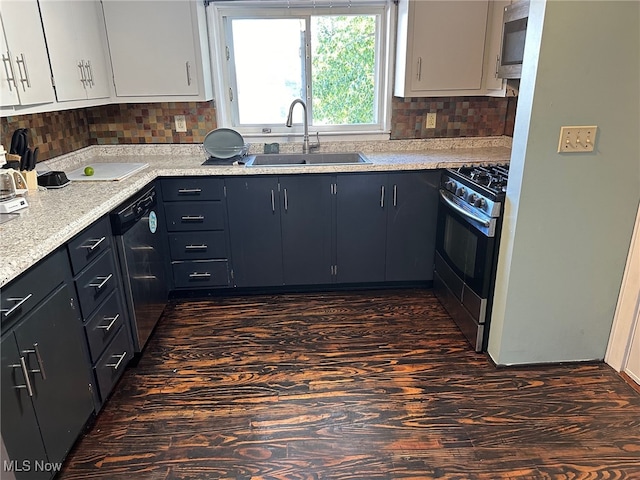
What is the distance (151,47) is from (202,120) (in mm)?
565

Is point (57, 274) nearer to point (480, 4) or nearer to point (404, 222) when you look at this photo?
point (404, 222)

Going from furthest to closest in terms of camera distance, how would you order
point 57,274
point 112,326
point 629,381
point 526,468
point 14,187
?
1. point 629,381
2. point 112,326
3. point 14,187
4. point 526,468
5. point 57,274

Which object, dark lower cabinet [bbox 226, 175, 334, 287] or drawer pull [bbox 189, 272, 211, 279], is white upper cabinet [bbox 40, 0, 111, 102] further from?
drawer pull [bbox 189, 272, 211, 279]

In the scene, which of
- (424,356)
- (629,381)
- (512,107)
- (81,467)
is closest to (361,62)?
(512,107)

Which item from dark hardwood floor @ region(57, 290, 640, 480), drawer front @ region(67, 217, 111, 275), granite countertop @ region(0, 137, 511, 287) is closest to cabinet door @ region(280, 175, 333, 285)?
granite countertop @ region(0, 137, 511, 287)

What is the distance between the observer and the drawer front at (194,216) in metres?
2.75

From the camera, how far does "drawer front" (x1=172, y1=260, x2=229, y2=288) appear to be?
9.49 ft

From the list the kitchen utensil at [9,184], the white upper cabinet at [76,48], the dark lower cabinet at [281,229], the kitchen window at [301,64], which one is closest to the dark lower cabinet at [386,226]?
the dark lower cabinet at [281,229]

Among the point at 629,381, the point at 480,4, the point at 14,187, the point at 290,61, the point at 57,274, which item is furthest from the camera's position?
the point at 290,61

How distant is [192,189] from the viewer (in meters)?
2.71

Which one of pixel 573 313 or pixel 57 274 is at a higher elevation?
pixel 57 274

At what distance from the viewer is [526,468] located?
1.66 metres

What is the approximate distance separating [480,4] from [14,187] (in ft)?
8.95

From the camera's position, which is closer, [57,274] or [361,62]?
[57,274]
